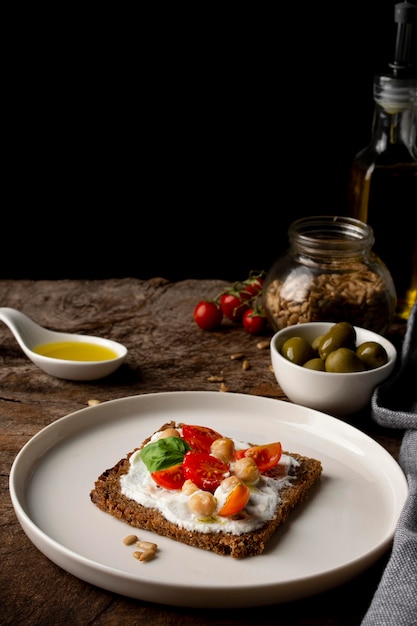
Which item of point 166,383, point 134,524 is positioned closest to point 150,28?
point 166,383

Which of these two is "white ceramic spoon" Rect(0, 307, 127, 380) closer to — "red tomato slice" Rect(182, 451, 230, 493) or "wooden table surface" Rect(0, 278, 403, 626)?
"wooden table surface" Rect(0, 278, 403, 626)

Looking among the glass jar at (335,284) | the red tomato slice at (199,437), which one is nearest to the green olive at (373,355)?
the glass jar at (335,284)

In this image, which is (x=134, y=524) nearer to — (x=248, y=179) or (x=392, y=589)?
(x=392, y=589)

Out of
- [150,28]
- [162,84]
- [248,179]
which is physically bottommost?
[248,179]

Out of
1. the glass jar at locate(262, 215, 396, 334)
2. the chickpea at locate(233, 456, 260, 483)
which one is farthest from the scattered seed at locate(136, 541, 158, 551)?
the glass jar at locate(262, 215, 396, 334)

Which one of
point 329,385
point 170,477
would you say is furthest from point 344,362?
point 170,477

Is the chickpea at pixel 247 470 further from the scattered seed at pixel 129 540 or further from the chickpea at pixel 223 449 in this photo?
the scattered seed at pixel 129 540
